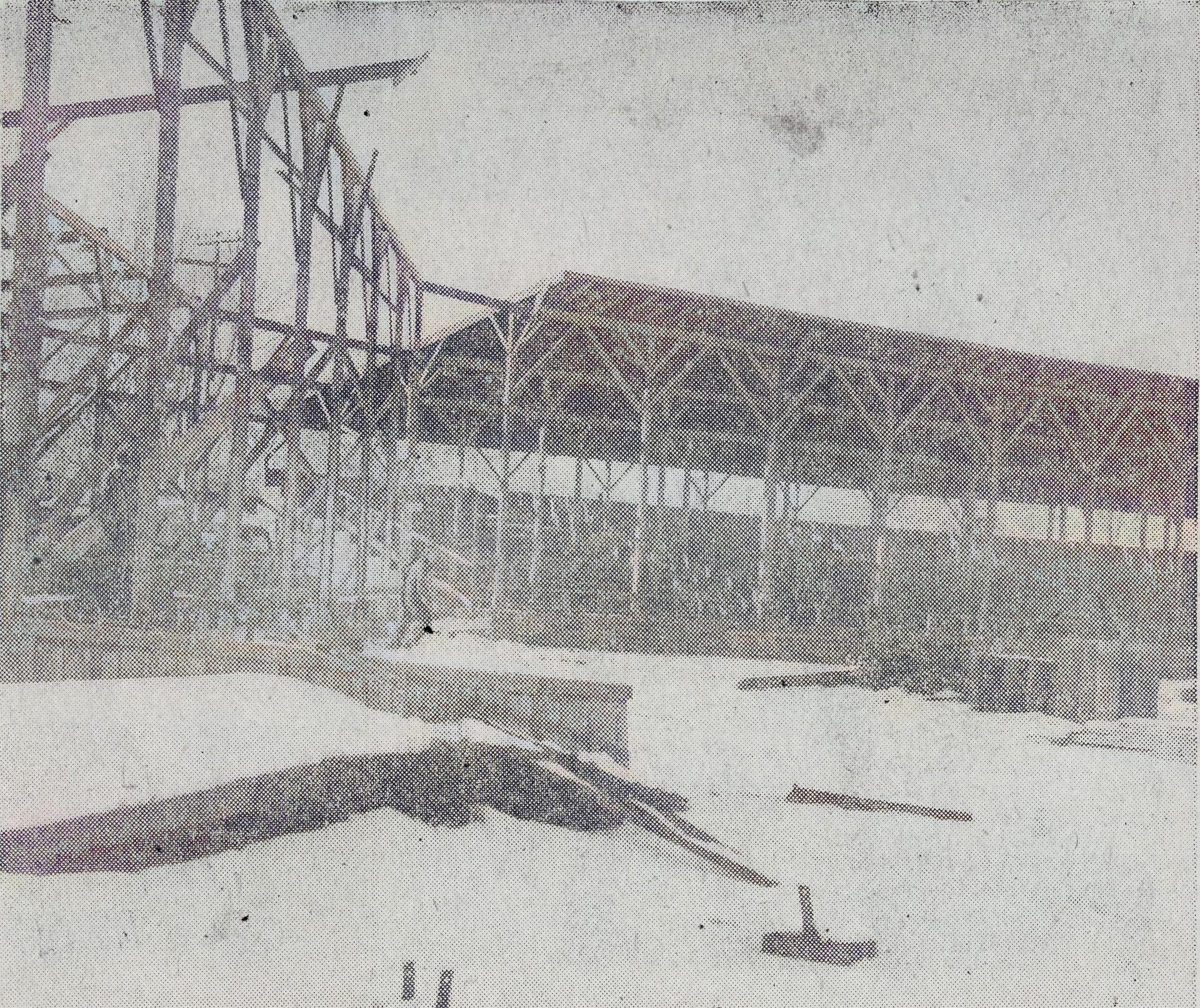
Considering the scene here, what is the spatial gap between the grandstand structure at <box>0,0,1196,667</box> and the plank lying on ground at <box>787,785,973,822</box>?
2.39 feet

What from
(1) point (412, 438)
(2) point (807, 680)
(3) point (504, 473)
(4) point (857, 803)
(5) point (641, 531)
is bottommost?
A: (4) point (857, 803)

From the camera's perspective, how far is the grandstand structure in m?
3.22

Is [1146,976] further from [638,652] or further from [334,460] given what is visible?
[334,460]

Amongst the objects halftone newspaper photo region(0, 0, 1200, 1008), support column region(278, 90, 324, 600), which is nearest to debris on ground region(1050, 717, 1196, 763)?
halftone newspaper photo region(0, 0, 1200, 1008)

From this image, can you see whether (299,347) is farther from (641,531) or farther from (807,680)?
(807,680)

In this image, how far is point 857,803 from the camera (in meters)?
3.13

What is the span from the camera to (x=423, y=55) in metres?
3.24

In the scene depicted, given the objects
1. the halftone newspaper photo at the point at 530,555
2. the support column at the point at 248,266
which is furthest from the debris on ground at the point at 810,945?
the support column at the point at 248,266

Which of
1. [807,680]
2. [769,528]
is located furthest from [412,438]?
[807,680]

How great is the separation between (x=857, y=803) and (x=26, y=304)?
415 cm

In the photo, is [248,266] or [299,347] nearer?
[248,266]

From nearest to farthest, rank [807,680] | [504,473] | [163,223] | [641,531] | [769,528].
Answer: [163,223], [807,680], [504,473], [769,528], [641,531]

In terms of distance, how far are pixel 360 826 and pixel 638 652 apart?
140 centimetres

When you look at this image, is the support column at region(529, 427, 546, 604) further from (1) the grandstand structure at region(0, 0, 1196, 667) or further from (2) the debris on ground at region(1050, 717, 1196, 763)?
(2) the debris on ground at region(1050, 717, 1196, 763)
